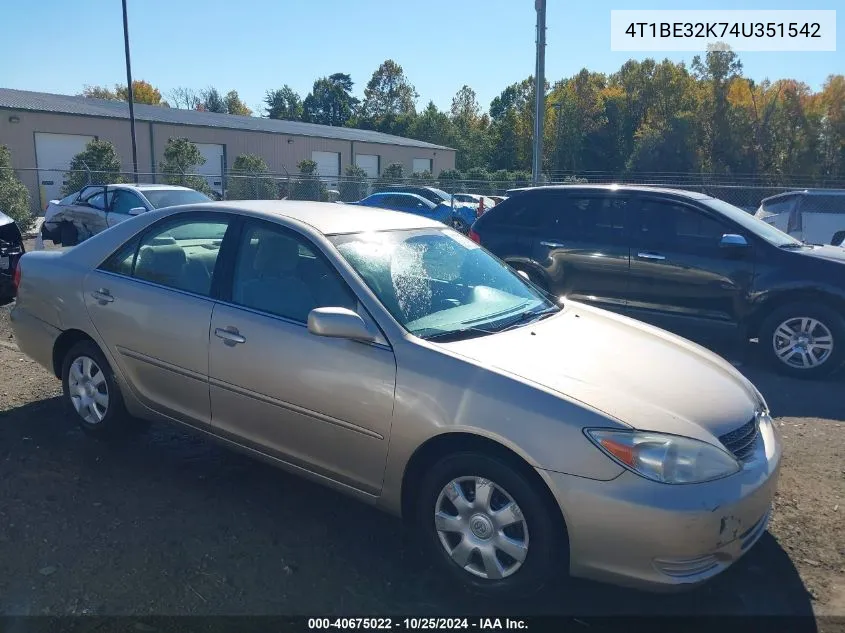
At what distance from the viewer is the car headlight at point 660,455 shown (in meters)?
2.70

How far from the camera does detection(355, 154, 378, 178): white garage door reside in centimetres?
4731

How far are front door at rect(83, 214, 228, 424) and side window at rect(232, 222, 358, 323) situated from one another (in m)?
0.22

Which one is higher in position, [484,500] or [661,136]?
[661,136]

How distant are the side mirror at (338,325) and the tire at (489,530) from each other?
2.24 ft

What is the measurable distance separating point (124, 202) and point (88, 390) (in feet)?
30.9

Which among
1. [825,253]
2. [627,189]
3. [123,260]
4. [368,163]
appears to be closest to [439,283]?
[123,260]

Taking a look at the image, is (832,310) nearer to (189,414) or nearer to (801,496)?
(801,496)

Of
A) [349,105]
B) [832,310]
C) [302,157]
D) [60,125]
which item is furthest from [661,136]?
[349,105]

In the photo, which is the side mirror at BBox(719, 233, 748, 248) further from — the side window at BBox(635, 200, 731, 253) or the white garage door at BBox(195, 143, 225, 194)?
the white garage door at BBox(195, 143, 225, 194)

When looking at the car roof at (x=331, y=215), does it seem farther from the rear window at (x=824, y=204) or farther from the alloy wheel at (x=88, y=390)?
the rear window at (x=824, y=204)

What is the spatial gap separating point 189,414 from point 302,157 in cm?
4087

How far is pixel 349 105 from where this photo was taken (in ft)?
321

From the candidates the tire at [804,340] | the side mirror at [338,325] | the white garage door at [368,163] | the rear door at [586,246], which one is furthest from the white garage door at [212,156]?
the side mirror at [338,325]

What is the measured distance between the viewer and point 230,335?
3676mm
